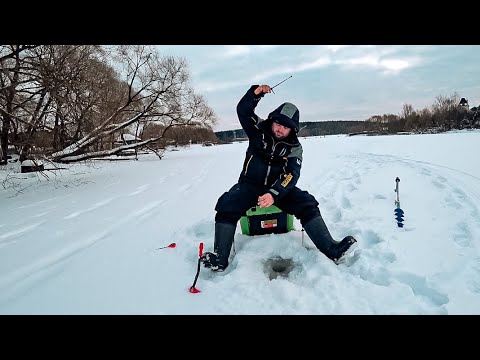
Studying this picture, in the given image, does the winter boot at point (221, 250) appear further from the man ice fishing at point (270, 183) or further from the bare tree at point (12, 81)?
the bare tree at point (12, 81)

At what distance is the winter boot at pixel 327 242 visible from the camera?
250 centimetres

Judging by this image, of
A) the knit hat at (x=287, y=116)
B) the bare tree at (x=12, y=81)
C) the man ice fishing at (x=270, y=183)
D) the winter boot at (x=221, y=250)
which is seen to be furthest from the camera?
the bare tree at (x=12, y=81)

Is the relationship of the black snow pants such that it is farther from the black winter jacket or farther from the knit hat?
the knit hat

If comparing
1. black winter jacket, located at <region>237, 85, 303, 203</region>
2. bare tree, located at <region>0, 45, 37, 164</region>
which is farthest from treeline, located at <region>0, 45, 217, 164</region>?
black winter jacket, located at <region>237, 85, 303, 203</region>

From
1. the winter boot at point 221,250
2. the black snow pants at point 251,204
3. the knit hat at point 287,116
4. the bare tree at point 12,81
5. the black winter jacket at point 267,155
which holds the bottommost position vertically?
the winter boot at point 221,250

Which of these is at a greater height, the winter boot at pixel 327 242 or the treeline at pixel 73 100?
the treeline at pixel 73 100

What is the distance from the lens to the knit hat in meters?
2.81

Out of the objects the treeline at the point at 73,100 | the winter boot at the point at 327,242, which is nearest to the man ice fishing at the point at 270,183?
the winter boot at the point at 327,242

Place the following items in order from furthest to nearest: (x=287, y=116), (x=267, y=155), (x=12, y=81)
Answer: (x=12, y=81) → (x=267, y=155) → (x=287, y=116)

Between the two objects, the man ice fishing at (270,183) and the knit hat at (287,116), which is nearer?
the man ice fishing at (270,183)

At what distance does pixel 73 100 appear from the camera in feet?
27.0

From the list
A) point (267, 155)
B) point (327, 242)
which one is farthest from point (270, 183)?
point (327, 242)

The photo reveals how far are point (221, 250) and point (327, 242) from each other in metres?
0.99

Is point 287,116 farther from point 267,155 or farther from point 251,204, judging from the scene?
point 251,204
